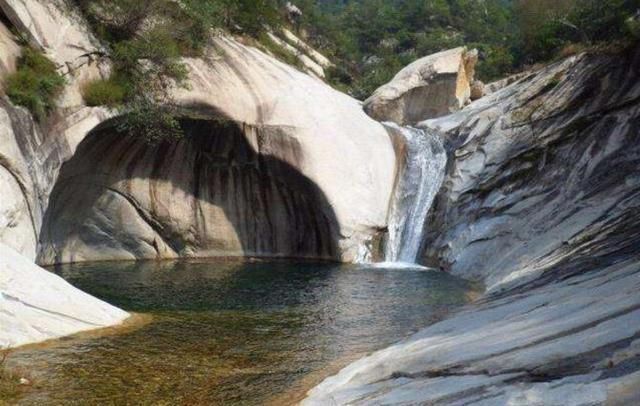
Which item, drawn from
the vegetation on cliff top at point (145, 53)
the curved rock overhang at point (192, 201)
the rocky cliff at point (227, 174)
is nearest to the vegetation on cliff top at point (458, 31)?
the rocky cliff at point (227, 174)

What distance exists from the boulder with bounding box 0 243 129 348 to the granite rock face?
495cm

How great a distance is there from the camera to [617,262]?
9.72 meters

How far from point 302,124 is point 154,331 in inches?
538

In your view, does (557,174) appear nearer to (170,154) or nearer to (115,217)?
(170,154)

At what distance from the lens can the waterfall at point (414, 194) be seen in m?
23.3

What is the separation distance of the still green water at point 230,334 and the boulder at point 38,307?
431 mm

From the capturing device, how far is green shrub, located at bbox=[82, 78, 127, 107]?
1938 cm

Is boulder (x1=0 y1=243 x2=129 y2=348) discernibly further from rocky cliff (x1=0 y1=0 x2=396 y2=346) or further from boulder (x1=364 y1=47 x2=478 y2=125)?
boulder (x1=364 y1=47 x2=478 y2=125)

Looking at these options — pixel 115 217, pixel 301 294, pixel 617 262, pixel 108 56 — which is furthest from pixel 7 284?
pixel 115 217

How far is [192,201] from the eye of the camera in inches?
993

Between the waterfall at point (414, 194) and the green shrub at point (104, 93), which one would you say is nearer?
the green shrub at point (104, 93)

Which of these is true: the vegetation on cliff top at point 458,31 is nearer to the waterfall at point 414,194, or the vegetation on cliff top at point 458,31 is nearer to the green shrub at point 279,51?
the waterfall at point 414,194

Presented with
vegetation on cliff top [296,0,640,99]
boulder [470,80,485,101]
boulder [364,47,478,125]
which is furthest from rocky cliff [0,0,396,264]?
boulder [470,80,485,101]

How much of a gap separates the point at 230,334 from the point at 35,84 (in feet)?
31.2
